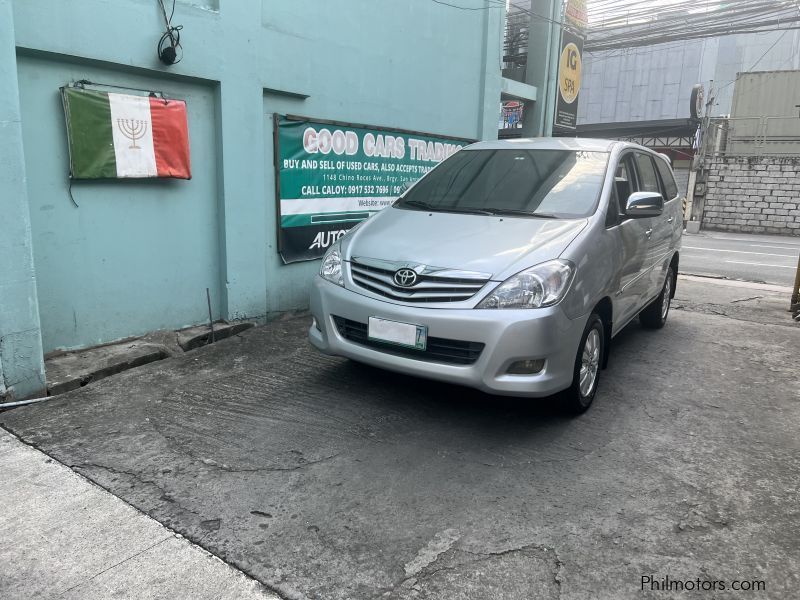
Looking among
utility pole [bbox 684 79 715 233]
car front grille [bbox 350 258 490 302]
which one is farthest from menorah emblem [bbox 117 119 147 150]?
utility pole [bbox 684 79 715 233]

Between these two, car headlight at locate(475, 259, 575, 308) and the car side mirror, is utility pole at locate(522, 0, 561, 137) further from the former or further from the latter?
car headlight at locate(475, 259, 575, 308)

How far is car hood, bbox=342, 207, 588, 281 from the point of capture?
11.3ft

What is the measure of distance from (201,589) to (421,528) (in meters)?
0.95

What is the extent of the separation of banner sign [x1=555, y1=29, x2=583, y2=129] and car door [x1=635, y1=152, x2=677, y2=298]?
6507 mm

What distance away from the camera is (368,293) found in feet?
12.0

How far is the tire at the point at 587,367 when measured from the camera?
143 inches

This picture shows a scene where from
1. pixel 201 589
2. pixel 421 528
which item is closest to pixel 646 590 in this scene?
pixel 421 528

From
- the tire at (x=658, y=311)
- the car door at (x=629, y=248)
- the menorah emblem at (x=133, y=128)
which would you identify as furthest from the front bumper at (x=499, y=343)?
the tire at (x=658, y=311)

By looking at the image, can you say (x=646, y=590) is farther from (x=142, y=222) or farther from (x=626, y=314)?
(x=142, y=222)

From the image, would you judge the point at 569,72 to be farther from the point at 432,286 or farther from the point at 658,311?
the point at 432,286

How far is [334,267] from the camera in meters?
3.96

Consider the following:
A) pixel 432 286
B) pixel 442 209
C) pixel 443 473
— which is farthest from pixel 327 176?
pixel 443 473

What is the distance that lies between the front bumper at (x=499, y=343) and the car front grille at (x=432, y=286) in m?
0.07

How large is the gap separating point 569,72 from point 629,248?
878 centimetres
